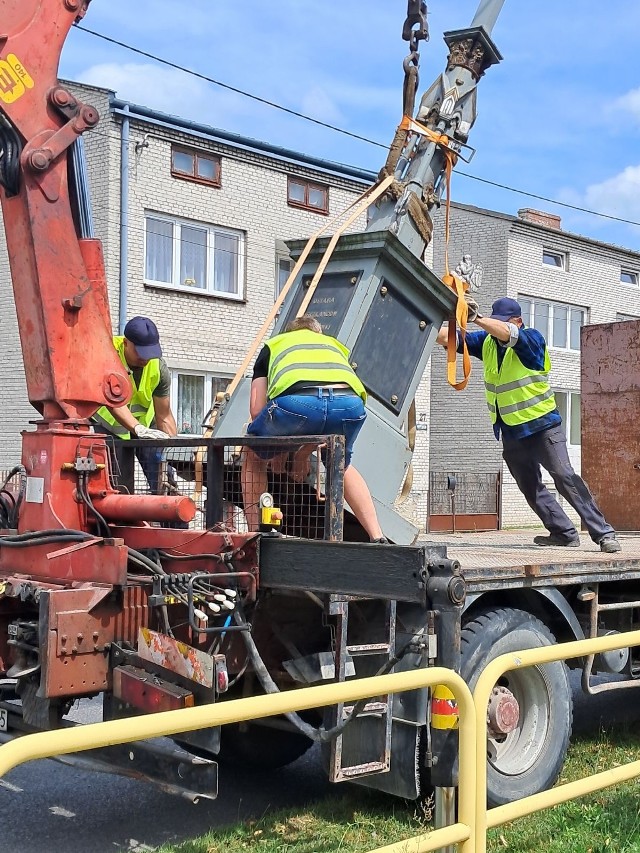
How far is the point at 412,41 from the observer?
6.63 meters

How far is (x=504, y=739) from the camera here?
4.98 meters

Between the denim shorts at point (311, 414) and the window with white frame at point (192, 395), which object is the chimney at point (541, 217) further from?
the denim shorts at point (311, 414)

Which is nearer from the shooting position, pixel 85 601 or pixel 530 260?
pixel 85 601

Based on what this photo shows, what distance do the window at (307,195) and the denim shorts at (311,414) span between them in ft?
47.6

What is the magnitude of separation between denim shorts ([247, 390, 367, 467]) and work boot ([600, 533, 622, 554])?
2347mm

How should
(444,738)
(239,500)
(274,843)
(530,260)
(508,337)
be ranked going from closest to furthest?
(444,738)
(274,843)
(239,500)
(508,337)
(530,260)

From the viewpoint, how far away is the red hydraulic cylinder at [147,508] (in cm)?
464

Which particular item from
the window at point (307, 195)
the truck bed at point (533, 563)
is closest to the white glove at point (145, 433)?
the truck bed at point (533, 563)

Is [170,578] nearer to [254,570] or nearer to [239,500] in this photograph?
[254,570]

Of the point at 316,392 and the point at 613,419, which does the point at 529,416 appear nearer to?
the point at 613,419

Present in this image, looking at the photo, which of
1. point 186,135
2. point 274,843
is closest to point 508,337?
point 274,843

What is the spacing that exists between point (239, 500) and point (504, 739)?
166 centimetres

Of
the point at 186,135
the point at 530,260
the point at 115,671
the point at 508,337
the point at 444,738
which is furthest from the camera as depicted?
the point at 530,260

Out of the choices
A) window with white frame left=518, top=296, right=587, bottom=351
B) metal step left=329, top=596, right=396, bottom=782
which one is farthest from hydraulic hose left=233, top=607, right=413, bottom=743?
window with white frame left=518, top=296, right=587, bottom=351
